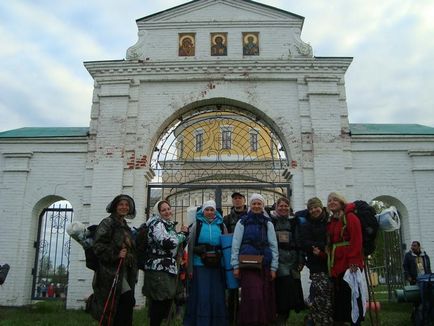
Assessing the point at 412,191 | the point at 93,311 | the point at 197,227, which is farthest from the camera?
the point at 412,191

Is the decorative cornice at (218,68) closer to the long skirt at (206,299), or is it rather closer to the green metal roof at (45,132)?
the green metal roof at (45,132)

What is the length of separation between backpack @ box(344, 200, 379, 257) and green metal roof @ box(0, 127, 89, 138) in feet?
24.6

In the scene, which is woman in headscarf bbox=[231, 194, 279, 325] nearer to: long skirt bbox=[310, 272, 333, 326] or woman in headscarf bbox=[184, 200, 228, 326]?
woman in headscarf bbox=[184, 200, 228, 326]

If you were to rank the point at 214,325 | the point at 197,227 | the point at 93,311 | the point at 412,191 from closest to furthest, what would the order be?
the point at 93,311
the point at 214,325
the point at 197,227
the point at 412,191

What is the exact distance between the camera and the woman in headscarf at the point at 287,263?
4.88 m

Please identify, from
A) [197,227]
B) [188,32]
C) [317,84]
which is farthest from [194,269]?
[188,32]

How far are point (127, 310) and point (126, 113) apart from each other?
6685 mm

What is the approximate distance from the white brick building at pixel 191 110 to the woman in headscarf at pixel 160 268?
507 cm

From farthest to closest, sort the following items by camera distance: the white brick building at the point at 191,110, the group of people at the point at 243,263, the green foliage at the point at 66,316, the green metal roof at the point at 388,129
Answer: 1. the green metal roof at the point at 388,129
2. the white brick building at the point at 191,110
3. the green foliage at the point at 66,316
4. the group of people at the point at 243,263

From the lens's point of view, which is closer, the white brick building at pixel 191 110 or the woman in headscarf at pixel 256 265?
the woman in headscarf at pixel 256 265

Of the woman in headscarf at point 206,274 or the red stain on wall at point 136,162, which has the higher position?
the red stain on wall at point 136,162

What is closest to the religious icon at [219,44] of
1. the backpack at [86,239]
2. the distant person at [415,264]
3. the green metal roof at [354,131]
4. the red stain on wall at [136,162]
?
the red stain on wall at [136,162]

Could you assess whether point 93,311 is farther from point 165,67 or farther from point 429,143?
point 429,143

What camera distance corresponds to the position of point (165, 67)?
10742 mm
